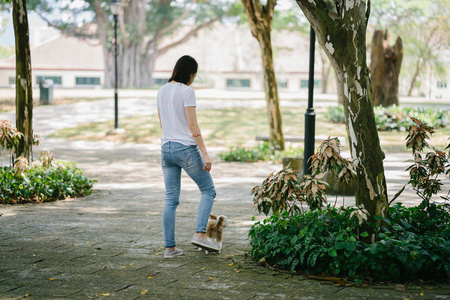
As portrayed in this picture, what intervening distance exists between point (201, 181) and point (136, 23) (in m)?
41.9

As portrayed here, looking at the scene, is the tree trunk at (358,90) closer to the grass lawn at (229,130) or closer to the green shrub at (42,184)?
the green shrub at (42,184)

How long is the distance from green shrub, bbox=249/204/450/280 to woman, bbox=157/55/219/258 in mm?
763

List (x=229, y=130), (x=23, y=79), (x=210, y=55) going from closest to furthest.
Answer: (x=23, y=79), (x=229, y=130), (x=210, y=55)

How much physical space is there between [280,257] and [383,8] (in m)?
41.6

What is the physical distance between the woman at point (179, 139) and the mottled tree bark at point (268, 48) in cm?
882

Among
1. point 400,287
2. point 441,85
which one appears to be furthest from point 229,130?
point 441,85

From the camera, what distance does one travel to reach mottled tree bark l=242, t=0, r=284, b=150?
14.0 metres

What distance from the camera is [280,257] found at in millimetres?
5219

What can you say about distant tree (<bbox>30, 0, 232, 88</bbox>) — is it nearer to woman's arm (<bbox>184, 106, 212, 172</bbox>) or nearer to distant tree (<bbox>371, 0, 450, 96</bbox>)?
distant tree (<bbox>371, 0, 450, 96</bbox>)

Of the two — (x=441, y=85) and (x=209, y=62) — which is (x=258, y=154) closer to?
(x=209, y=62)

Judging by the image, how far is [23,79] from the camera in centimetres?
919

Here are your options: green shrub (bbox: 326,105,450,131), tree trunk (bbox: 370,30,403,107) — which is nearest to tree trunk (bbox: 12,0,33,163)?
green shrub (bbox: 326,105,450,131)

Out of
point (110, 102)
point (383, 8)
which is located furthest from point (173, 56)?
point (110, 102)

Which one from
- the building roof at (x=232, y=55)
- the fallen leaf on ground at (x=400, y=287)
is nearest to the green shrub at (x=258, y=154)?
the fallen leaf on ground at (x=400, y=287)
